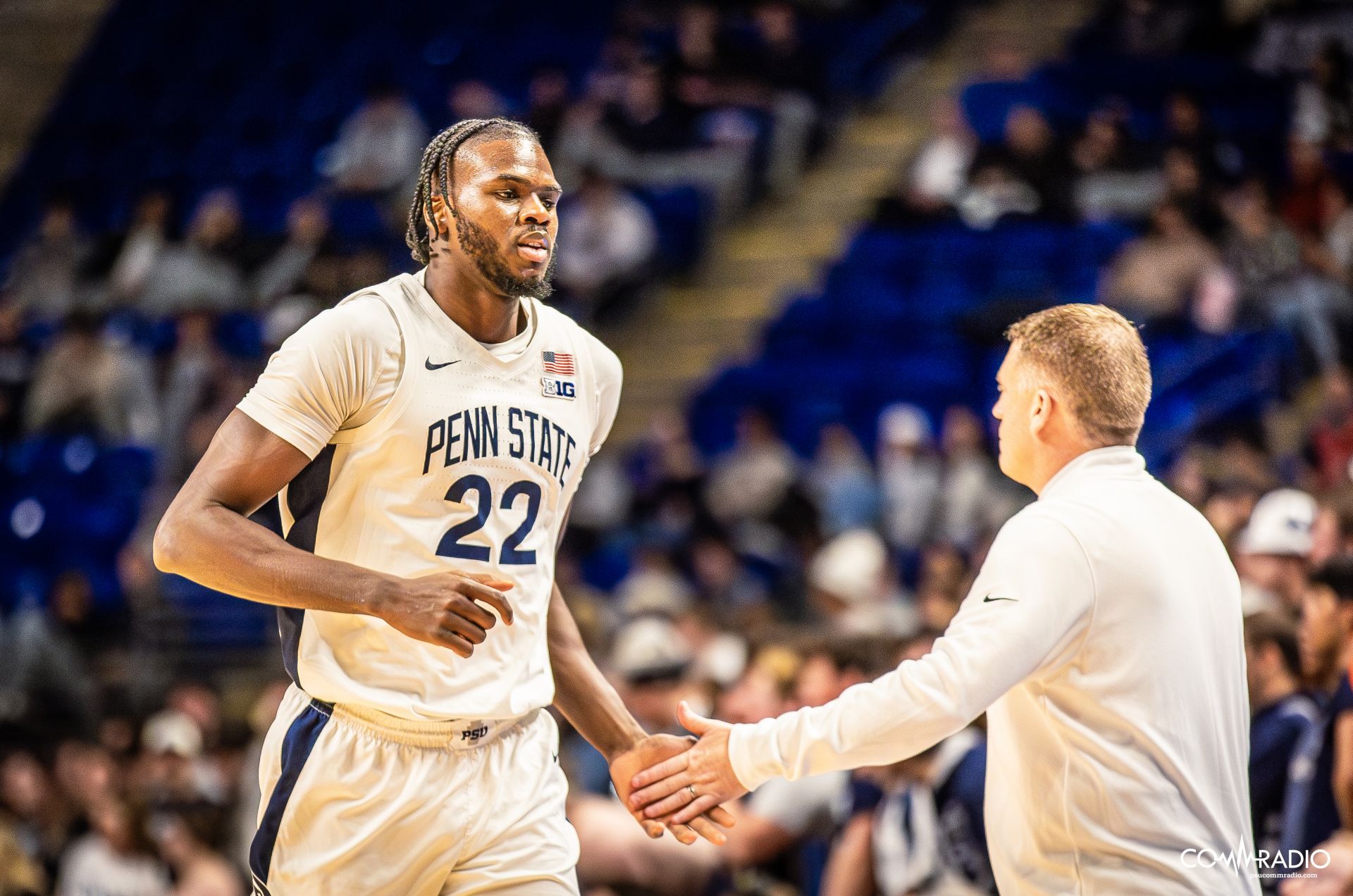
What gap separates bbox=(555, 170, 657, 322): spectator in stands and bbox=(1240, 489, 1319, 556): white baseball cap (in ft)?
22.1

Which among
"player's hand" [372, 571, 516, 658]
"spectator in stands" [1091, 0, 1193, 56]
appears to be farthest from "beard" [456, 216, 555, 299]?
"spectator in stands" [1091, 0, 1193, 56]

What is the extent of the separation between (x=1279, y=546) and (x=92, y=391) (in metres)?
8.81

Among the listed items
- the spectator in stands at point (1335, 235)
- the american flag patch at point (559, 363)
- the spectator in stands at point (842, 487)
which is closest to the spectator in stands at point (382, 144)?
the spectator in stands at point (842, 487)

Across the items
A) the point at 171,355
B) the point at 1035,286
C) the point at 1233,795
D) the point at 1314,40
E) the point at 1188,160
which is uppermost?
the point at 1314,40

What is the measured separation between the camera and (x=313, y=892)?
139 inches

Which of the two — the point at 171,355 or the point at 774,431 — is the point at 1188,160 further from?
the point at 171,355

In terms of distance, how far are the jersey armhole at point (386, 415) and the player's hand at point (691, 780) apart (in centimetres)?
99

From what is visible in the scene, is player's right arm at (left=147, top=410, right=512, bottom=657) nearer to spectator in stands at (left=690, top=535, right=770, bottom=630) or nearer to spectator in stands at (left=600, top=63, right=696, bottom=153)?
spectator in stands at (left=690, top=535, right=770, bottom=630)

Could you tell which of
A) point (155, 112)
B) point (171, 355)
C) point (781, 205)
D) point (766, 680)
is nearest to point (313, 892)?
point (766, 680)

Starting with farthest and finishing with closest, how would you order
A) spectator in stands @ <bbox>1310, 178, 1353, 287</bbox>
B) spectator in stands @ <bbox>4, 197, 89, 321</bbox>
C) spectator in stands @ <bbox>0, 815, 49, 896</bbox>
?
spectator in stands @ <bbox>4, 197, 89, 321</bbox> → spectator in stands @ <bbox>1310, 178, 1353, 287</bbox> → spectator in stands @ <bbox>0, 815, 49, 896</bbox>

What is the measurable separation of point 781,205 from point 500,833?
10.7 meters

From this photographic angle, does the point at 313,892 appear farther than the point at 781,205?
No

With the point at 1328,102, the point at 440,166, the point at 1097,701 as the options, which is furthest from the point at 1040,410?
the point at 1328,102

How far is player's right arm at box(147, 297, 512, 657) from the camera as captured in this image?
327cm
